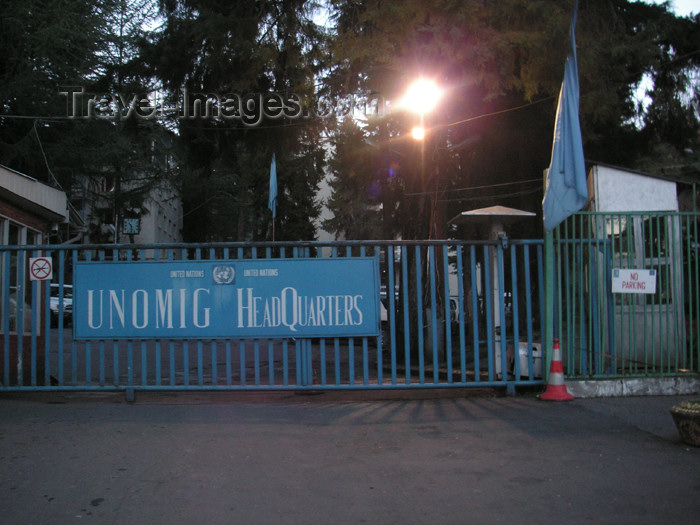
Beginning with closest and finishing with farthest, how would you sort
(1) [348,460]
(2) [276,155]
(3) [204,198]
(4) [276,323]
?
(1) [348,460]
(4) [276,323]
(2) [276,155]
(3) [204,198]

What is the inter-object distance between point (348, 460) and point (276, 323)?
280cm

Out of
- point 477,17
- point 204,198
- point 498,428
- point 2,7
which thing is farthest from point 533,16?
point 204,198

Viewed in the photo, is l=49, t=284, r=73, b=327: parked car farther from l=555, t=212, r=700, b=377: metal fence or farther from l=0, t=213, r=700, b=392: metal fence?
l=555, t=212, r=700, b=377: metal fence

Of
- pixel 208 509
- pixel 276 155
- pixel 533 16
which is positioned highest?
pixel 533 16

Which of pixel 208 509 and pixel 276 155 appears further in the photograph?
pixel 276 155

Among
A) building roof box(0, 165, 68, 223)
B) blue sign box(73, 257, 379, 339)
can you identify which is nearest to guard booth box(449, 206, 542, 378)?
blue sign box(73, 257, 379, 339)

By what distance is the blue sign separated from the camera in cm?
795

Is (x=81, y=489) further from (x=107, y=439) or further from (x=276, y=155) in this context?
(x=276, y=155)

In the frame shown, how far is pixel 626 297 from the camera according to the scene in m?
8.52

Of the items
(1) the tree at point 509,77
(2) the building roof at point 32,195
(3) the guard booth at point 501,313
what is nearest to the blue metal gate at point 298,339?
(3) the guard booth at point 501,313

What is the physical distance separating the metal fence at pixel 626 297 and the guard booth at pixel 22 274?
6.77 metres

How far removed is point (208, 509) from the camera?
4.34 meters

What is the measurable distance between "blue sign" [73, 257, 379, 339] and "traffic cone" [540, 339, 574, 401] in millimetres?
2248

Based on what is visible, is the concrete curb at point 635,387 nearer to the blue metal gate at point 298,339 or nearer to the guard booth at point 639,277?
the guard booth at point 639,277
